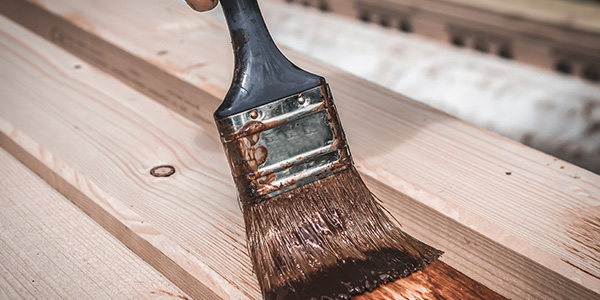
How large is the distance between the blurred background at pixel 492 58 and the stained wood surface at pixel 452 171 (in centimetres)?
36

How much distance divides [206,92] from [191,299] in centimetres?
65

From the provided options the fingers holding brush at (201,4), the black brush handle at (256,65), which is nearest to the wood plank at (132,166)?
the black brush handle at (256,65)

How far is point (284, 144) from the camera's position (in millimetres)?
998

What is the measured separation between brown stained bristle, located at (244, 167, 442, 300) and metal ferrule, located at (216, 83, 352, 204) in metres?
0.03

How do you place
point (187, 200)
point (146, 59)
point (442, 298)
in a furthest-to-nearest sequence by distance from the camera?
point (146, 59)
point (187, 200)
point (442, 298)

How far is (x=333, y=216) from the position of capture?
3.32 feet

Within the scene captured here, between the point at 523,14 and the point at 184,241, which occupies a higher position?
the point at 523,14

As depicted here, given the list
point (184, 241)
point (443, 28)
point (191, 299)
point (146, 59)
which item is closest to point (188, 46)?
point (146, 59)

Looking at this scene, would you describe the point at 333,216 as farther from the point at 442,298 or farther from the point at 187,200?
the point at 187,200

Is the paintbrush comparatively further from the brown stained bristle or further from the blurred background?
the blurred background

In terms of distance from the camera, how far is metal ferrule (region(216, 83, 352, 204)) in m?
0.97

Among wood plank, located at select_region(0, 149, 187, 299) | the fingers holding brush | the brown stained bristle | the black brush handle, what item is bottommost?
wood plank, located at select_region(0, 149, 187, 299)

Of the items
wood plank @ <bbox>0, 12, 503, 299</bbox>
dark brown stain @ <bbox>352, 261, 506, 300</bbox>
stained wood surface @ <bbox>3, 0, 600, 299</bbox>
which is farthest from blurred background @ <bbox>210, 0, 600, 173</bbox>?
dark brown stain @ <bbox>352, 261, 506, 300</bbox>

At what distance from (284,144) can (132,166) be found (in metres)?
0.47
